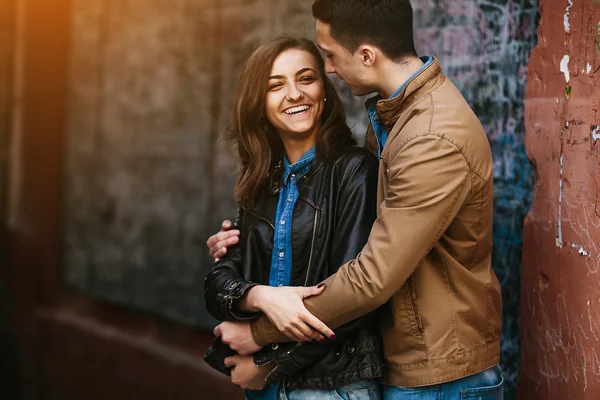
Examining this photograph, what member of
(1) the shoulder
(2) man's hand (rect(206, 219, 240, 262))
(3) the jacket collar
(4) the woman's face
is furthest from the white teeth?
(2) man's hand (rect(206, 219, 240, 262))

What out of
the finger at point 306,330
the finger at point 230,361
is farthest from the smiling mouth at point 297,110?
the finger at point 230,361

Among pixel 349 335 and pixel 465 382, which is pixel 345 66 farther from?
pixel 465 382

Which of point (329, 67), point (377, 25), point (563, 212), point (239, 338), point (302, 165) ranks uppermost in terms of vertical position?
point (377, 25)

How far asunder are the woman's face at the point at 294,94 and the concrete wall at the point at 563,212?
0.93m

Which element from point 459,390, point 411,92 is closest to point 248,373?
point 459,390

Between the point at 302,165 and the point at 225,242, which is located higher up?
the point at 302,165

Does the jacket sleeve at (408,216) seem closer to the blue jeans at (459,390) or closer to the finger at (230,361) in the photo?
the blue jeans at (459,390)

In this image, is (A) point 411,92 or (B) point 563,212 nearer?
(A) point 411,92

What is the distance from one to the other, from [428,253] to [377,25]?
2.58ft

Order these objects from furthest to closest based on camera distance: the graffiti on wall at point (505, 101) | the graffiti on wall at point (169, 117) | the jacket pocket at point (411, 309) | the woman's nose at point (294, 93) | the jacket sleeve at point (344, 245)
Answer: the graffiti on wall at point (169, 117) → the graffiti on wall at point (505, 101) → the woman's nose at point (294, 93) → the jacket sleeve at point (344, 245) → the jacket pocket at point (411, 309)

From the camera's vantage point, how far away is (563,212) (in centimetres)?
296

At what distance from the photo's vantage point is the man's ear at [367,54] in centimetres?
267

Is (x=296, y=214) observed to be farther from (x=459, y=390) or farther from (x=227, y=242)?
(x=459, y=390)

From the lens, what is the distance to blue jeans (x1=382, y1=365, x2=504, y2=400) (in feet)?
8.20
